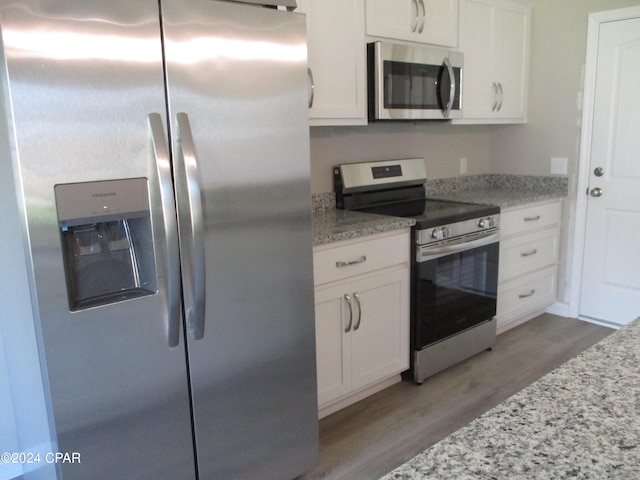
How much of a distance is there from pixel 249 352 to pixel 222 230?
0.45m

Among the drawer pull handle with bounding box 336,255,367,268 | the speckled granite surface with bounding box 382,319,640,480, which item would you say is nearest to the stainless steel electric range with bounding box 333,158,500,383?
the drawer pull handle with bounding box 336,255,367,268

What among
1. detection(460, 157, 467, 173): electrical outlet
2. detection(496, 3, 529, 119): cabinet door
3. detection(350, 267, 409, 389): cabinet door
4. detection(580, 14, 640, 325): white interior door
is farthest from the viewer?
detection(460, 157, 467, 173): electrical outlet

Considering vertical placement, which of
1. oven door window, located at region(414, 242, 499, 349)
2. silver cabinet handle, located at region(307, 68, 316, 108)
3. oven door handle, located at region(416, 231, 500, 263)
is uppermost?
silver cabinet handle, located at region(307, 68, 316, 108)

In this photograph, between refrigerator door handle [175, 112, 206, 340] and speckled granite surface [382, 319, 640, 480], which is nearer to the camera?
speckled granite surface [382, 319, 640, 480]

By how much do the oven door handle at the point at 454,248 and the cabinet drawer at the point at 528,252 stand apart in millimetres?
262

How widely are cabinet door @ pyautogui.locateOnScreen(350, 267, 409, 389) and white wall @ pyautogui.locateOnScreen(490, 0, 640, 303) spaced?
182cm

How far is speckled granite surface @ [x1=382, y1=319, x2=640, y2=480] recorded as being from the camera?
2.16ft

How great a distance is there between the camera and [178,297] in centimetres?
151

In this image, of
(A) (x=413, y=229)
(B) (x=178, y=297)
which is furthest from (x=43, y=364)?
(A) (x=413, y=229)

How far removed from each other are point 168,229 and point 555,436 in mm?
1109

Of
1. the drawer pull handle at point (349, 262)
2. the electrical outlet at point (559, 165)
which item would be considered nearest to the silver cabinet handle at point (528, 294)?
the electrical outlet at point (559, 165)

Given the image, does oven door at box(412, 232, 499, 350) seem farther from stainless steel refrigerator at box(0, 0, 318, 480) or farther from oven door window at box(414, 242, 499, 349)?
stainless steel refrigerator at box(0, 0, 318, 480)

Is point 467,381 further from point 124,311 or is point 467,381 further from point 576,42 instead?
point 576,42

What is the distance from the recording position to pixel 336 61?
A: 2.46 metres
